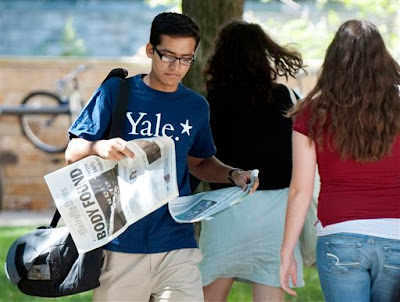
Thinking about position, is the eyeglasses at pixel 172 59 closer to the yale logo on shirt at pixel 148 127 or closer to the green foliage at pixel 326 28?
the yale logo on shirt at pixel 148 127

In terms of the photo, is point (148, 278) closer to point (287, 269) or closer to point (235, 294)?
point (287, 269)

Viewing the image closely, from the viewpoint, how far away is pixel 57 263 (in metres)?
3.71

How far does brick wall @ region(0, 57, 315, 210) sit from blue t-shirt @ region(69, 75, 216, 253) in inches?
405

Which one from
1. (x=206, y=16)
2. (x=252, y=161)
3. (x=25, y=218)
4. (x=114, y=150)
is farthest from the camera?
(x=25, y=218)

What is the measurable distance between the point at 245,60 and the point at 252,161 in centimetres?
50

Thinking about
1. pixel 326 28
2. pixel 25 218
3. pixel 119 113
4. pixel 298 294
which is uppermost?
pixel 119 113

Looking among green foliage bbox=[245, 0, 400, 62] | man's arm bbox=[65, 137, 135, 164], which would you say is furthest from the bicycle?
man's arm bbox=[65, 137, 135, 164]

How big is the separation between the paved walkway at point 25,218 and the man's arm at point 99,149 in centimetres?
834

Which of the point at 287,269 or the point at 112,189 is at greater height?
the point at 112,189

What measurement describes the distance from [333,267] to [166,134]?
2.76 feet

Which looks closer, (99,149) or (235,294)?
(99,149)

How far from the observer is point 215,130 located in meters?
4.64

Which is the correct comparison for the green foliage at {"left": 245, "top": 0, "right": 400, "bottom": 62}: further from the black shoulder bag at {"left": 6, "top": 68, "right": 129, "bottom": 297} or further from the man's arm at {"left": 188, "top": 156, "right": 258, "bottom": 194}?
the black shoulder bag at {"left": 6, "top": 68, "right": 129, "bottom": 297}

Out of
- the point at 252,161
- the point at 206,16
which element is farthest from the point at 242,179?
the point at 206,16
